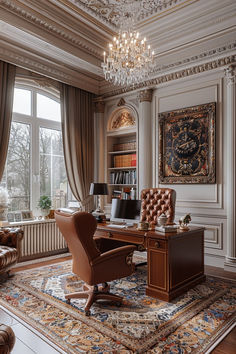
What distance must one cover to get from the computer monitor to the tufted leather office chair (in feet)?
1.00

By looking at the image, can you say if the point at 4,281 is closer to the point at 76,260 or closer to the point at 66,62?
the point at 76,260

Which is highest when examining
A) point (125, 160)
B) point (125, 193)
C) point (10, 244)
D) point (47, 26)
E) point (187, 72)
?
point (47, 26)

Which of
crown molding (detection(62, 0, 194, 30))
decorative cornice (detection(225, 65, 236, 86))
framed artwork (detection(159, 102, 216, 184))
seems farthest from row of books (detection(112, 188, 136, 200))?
crown molding (detection(62, 0, 194, 30))

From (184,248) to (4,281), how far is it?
7.62 ft

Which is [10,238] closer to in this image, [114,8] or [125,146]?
[125,146]

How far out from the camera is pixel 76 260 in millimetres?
2760

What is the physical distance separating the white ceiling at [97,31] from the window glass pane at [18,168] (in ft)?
3.68

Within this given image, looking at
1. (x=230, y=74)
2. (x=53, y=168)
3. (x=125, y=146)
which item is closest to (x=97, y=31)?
(x=230, y=74)

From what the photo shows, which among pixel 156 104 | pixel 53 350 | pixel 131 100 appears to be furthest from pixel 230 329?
pixel 131 100

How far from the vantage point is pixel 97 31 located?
420 centimetres

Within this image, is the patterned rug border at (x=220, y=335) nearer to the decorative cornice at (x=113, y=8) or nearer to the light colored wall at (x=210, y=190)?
the light colored wall at (x=210, y=190)

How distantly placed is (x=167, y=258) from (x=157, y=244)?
0.18 metres

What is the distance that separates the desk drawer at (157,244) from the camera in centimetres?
290

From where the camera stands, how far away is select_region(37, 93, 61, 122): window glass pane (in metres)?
5.12
